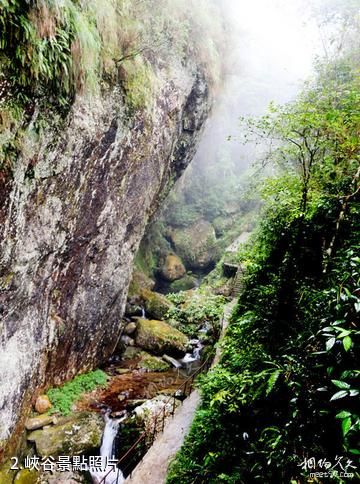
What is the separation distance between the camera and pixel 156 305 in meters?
12.2

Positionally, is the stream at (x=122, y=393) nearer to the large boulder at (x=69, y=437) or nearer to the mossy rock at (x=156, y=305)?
the large boulder at (x=69, y=437)

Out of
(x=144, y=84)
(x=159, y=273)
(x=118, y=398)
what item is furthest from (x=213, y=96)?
(x=118, y=398)

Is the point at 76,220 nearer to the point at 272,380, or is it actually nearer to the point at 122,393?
the point at 122,393

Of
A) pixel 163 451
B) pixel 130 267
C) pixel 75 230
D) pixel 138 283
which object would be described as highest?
pixel 75 230

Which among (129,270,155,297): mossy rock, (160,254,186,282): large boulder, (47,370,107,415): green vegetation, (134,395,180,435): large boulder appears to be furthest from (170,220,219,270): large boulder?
(134,395,180,435): large boulder

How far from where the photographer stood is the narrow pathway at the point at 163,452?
4391 millimetres

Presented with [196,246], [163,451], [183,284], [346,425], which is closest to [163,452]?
[163,451]

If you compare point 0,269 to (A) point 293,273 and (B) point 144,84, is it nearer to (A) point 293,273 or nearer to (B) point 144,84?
(A) point 293,273

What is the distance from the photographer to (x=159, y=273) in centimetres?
1673

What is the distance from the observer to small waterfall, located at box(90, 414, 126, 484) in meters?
6.14

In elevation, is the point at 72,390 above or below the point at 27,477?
above

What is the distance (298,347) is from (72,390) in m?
7.13

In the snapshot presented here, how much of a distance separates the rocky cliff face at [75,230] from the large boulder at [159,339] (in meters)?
1.11

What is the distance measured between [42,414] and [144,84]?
8706 mm
